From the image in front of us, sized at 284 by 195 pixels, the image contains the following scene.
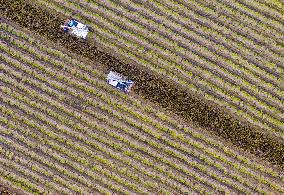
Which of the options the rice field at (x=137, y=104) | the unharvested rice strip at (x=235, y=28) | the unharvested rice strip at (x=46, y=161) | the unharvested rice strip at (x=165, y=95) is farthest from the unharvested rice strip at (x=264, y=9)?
the unharvested rice strip at (x=46, y=161)

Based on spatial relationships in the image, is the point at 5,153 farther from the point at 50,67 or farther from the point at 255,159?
the point at 255,159

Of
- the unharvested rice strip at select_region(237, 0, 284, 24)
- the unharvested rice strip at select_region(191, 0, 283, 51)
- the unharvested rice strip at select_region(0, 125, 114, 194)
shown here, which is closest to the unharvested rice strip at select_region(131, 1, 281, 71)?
the unharvested rice strip at select_region(191, 0, 283, 51)

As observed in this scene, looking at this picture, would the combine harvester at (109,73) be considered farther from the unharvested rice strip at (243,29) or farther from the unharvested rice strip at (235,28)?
the unharvested rice strip at (243,29)

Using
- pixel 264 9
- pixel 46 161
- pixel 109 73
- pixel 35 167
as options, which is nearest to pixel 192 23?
pixel 264 9

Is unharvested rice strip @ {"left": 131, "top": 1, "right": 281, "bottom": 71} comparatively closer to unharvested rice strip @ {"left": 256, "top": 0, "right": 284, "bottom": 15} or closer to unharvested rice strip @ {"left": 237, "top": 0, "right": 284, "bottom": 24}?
unharvested rice strip @ {"left": 237, "top": 0, "right": 284, "bottom": 24}

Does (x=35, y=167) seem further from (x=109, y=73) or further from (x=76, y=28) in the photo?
(x=76, y=28)
